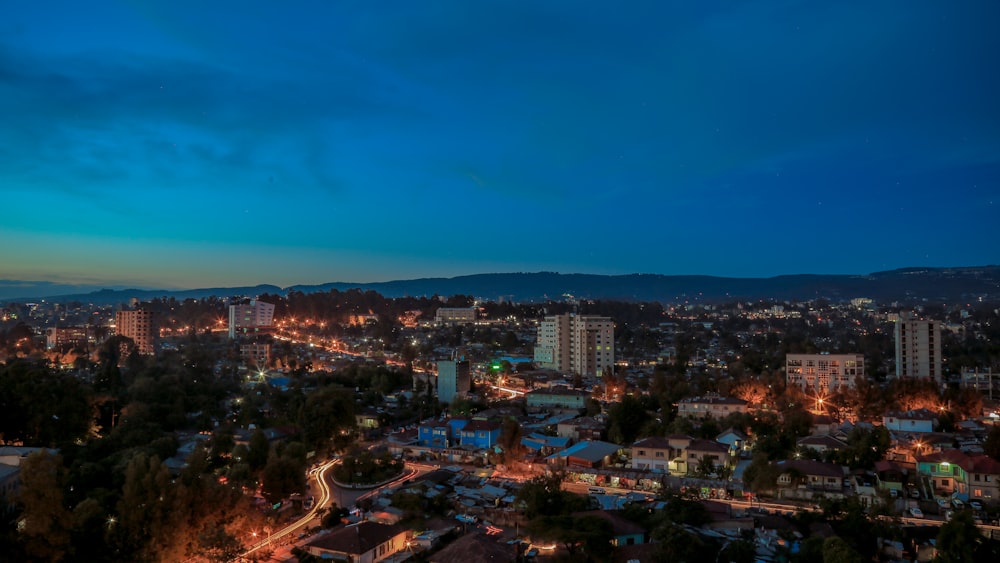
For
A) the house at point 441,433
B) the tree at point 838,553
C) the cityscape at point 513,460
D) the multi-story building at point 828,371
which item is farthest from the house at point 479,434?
the multi-story building at point 828,371

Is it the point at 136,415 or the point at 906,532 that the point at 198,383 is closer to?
the point at 136,415

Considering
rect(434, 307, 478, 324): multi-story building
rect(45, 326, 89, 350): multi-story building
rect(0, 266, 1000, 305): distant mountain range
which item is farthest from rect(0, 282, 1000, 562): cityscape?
rect(0, 266, 1000, 305): distant mountain range

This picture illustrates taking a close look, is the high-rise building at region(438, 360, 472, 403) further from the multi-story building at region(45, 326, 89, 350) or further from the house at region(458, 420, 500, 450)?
the multi-story building at region(45, 326, 89, 350)

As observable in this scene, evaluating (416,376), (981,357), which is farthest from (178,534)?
(981,357)

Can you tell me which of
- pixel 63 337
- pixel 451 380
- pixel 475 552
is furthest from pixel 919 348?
pixel 63 337

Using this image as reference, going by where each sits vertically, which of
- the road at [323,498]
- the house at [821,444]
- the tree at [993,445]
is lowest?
the road at [323,498]

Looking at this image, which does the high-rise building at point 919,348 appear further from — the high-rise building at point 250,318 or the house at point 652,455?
the high-rise building at point 250,318
